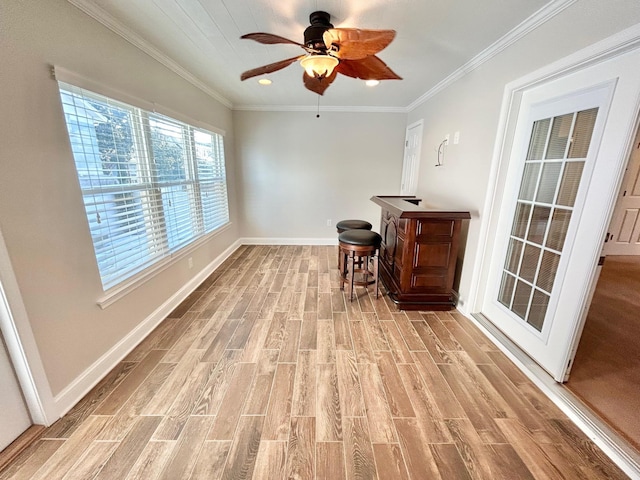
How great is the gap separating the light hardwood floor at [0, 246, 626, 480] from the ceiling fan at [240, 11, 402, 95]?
205 centimetres

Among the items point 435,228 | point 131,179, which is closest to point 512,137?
→ point 435,228

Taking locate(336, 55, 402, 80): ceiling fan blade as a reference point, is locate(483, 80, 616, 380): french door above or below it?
below

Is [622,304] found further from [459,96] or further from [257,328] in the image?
[257,328]

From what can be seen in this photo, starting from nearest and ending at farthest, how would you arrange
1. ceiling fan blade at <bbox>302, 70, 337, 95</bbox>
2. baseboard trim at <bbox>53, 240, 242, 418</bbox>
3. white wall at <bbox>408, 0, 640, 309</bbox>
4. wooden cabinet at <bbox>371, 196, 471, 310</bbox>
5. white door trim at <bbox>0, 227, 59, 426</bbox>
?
white door trim at <bbox>0, 227, 59, 426</bbox> → white wall at <bbox>408, 0, 640, 309</bbox> → baseboard trim at <bbox>53, 240, 242, 418</bbox> → ceiling fan blade at <bbox>302, 70, 337, 95</bbox> → wooden cabinet at <bbox>371, 196, 471, 310</bbox>

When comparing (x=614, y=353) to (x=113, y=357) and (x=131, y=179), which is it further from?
Answer: (x=131, y=179)

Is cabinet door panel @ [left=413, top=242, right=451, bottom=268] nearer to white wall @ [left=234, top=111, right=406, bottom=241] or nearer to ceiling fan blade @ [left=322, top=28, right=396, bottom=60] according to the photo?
ceiling fan blade @ [left=322, top=28, right=396, bottom=60]

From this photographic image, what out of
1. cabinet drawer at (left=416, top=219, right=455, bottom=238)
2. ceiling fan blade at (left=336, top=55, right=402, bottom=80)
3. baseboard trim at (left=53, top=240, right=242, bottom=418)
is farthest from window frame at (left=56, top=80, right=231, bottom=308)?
cabinet drawer at (left=416, top=219, right=455, bottom=238)

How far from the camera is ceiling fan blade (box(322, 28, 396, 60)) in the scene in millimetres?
1426

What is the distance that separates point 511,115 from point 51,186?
10.3ft

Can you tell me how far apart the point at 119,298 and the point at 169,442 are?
110 centimetres

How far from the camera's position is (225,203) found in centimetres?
420

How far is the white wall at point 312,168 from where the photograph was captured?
443 cm

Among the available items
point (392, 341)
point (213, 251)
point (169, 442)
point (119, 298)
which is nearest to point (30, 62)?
point (119, 298)

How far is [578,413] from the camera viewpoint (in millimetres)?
1481
